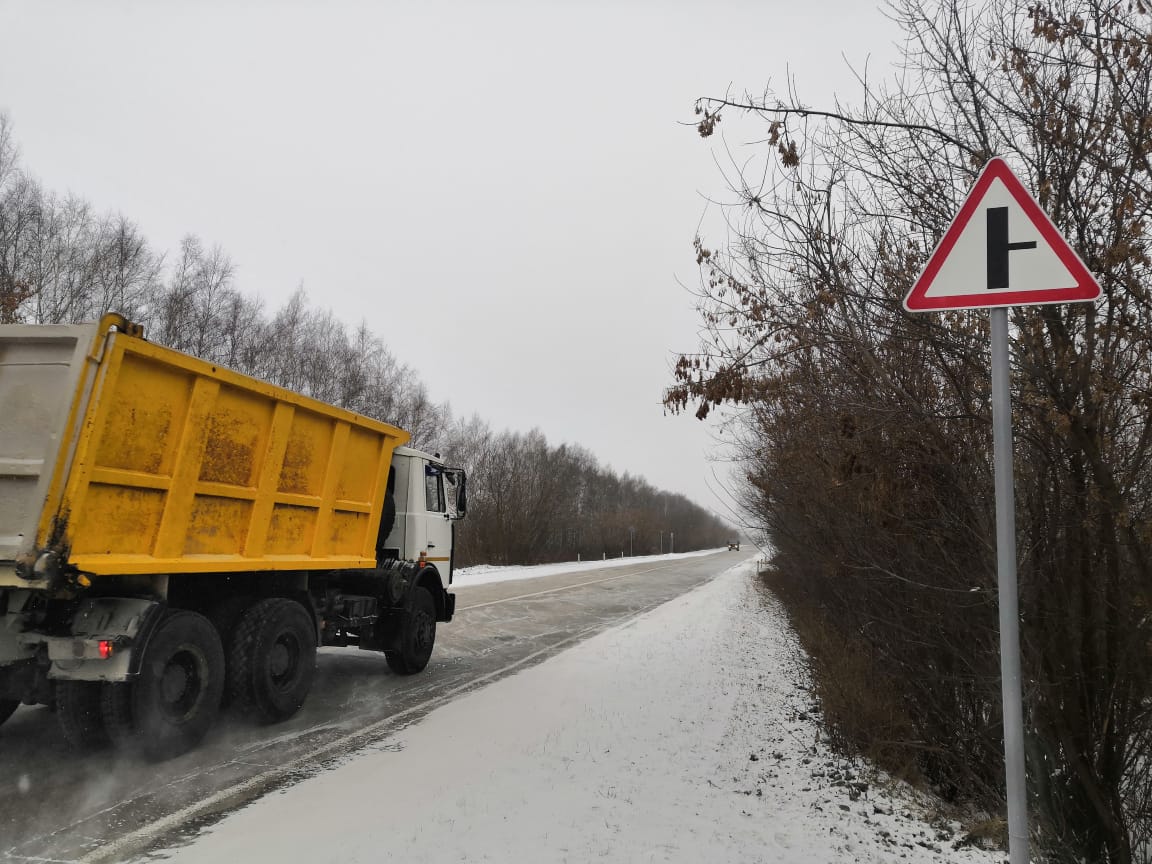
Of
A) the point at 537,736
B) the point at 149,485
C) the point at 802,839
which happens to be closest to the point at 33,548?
the point at 149,485

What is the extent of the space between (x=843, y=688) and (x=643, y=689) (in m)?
2.65

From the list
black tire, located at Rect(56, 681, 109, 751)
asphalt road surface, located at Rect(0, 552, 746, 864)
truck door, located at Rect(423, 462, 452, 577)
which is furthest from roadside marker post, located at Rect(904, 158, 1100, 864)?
truck door, located at Rect(423, 462, 452, 577)

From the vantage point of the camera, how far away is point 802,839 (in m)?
4.45

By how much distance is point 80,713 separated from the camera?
528cm

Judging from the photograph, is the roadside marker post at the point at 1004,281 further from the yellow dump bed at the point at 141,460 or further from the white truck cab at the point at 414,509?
the white truck cab at the point at 414,509

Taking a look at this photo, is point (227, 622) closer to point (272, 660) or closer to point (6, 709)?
point (272, 660)

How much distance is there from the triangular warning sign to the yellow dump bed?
4.98 meters

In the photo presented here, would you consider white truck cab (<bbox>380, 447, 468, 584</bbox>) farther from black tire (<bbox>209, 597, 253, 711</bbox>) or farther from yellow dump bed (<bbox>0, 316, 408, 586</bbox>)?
black tire (<bbox>209, 597, 253, 711</bbox>)

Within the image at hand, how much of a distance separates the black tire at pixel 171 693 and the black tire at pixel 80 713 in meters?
0.17

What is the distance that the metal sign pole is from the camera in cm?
259

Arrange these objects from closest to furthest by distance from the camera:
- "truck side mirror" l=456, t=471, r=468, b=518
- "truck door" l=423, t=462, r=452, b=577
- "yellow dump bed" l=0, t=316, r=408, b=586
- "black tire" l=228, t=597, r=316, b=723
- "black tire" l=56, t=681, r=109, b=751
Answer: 1. "yellow dump bed" l=0, t=316, r=408, b=586
2. "black tire" l=56, t=681, r=109, b=751
3. "black tire" l=228, t=597, r=316, b=723
4. "truck door" l=423, t=462, r=452, b=577
5. "truck side mirror" l=456, t=471, r=468, b=518

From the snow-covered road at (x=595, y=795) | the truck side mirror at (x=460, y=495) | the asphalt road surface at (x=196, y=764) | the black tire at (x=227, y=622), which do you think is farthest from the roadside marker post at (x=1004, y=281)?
the truck side mirror at (x=460, y=495)

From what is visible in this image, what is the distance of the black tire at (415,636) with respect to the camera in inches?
354

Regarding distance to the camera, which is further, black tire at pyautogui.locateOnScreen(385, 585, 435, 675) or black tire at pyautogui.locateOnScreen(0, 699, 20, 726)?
black tire at pyautogui.locateOnScreen(385, 585, 435, 675)
